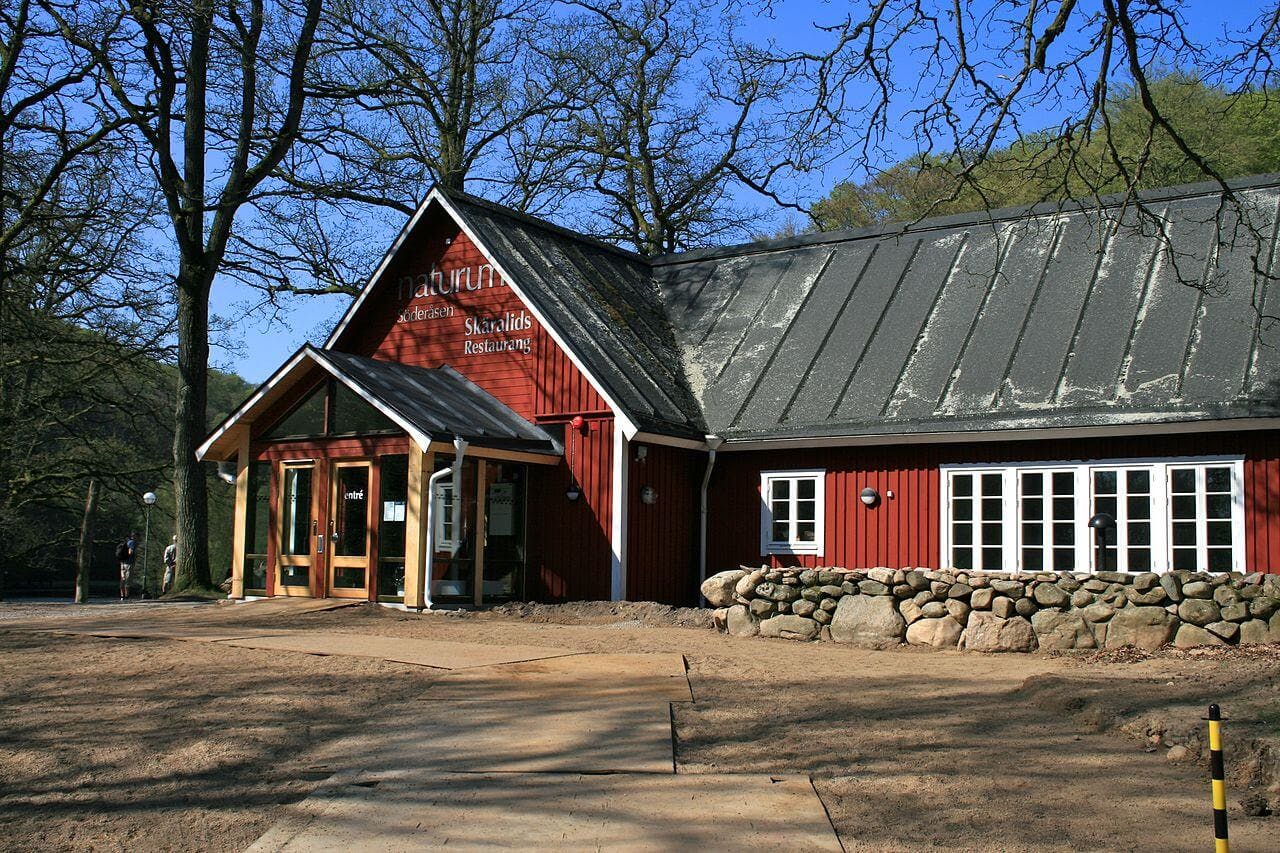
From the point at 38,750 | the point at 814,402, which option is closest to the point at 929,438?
the point at 814,402

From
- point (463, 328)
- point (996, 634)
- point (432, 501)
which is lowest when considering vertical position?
point (996, 634)

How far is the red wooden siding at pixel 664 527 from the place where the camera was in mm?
17531

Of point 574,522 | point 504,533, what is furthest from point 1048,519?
point 504,533

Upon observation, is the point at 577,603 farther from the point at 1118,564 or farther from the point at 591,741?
the point at 591,741

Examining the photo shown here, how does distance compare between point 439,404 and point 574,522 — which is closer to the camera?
point 439,404

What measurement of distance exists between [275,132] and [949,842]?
68.7 ft

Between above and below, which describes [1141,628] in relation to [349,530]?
below

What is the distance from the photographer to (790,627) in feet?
44.1

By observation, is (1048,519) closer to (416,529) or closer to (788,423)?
(788,423)

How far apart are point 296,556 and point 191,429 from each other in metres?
4.85

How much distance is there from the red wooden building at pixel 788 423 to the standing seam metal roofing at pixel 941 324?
54 millimetres

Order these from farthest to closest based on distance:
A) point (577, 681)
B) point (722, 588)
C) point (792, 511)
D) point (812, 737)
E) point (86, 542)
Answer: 1. point (86, 542)
2. point (792, 511)
3. point (722, 588)
4. point (577, 681)
5. point (812, 737)

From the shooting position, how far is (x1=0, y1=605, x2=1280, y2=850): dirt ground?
253 inches

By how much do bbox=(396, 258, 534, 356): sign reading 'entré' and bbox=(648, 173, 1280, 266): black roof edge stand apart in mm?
5160
